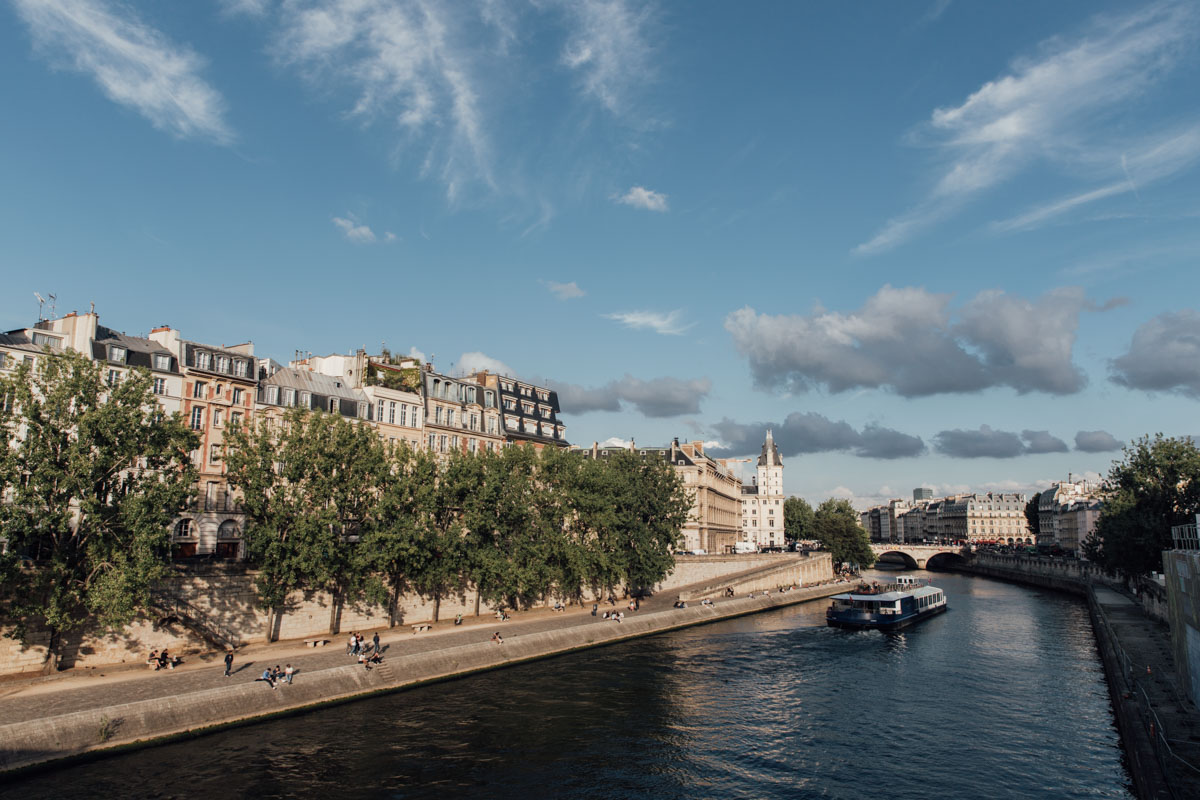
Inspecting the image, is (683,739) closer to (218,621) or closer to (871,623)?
(218,621)

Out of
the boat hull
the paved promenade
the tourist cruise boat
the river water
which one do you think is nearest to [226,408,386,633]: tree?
the paved promenade

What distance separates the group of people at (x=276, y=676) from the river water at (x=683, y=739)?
2629 millimetres

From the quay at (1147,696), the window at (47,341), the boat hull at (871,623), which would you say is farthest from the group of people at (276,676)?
the boat hull at (871,623)

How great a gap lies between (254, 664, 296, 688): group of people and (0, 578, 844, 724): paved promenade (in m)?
0.49

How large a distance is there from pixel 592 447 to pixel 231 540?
69.3 metres

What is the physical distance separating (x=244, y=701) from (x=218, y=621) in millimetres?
13567

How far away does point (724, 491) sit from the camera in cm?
17138

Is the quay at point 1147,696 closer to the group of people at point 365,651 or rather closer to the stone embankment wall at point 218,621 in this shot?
the group of people at point 365,651

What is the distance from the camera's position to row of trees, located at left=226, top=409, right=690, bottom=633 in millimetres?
53094

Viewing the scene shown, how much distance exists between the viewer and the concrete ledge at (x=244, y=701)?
32750mm

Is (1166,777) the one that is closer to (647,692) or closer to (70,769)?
(647,692)

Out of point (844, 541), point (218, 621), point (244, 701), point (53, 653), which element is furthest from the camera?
point (844, 541)

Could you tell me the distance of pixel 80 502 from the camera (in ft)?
139

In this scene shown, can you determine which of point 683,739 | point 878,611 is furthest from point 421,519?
point 878,611
